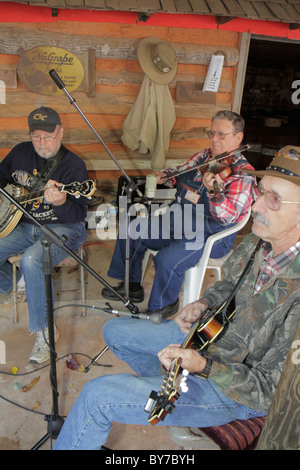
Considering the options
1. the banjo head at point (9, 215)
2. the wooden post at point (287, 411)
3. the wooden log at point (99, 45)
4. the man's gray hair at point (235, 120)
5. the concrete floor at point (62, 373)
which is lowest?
the concrete floor at point (62, 373)

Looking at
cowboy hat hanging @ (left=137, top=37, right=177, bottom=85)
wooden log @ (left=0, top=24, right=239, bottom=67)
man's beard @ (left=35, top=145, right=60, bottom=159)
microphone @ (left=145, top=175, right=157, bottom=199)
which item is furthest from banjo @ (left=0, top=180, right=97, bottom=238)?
cowboy hat hanging @ (left=137, top=37, right=177, bottom=85)

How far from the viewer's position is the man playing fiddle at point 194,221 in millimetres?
2803

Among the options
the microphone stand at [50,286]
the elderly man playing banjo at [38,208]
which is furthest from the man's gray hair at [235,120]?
the microphone stand at [50,286]

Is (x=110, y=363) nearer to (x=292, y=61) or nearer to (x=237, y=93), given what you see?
(x=237, y=93)

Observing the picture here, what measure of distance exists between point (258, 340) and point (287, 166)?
716mm

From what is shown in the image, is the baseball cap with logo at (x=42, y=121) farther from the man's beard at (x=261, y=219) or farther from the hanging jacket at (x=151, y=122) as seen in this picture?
the man's beard at (x=261, y=219)

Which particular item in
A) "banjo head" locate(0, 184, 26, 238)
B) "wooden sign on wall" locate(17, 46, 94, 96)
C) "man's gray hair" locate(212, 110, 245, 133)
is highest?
"wooden sign on wall" locate(17, 46, 94, 96)

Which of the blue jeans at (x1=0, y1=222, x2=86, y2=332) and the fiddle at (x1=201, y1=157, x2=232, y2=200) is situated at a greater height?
the fiddle at (x1=201, y1=157, x2=232, y2=200)

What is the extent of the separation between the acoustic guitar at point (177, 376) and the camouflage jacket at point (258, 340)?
3.0 inches

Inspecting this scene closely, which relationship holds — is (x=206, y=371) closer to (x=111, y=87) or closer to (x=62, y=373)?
(x=62, y=373)

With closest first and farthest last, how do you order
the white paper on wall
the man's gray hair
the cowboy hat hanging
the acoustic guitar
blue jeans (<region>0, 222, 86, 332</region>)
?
the acoustic guitar, blue jeans (<region>0, 222, 86, 332</region>), the man's gray hair, the cowboy hat hanging, the white paper on wall

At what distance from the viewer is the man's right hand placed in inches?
73.9

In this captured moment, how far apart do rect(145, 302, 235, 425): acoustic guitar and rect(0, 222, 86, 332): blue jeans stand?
1.15m

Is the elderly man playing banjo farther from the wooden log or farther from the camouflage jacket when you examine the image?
the camouflage jacket
